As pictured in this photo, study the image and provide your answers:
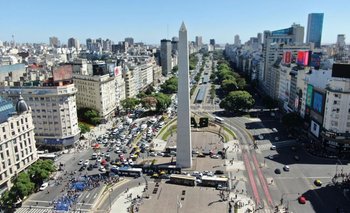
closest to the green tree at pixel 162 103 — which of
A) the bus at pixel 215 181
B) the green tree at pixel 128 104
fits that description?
the green tree at pixel 128 104

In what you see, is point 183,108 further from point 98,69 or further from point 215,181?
point 98,69

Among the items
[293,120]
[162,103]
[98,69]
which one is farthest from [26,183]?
[293,120]

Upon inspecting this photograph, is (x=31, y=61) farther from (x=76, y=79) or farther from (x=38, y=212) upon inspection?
(x=38, y=212)

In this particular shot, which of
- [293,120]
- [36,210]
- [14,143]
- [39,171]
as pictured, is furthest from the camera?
[293,120]

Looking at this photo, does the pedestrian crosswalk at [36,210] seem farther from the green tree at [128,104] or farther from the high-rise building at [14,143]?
the green tree at [128,104]

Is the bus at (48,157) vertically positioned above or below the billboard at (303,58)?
below

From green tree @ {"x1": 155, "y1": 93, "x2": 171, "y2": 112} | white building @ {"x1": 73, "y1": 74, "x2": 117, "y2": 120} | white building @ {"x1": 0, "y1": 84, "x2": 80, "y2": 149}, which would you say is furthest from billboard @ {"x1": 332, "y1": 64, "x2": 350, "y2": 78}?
white building @ {"x1": 73, "y1": 74, "x2": 117, "y2": 120}
